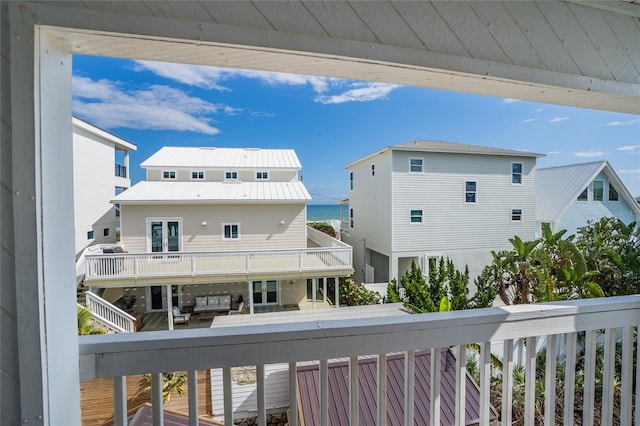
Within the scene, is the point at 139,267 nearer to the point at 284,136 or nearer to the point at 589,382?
the point at 284,136

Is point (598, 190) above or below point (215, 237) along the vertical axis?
above

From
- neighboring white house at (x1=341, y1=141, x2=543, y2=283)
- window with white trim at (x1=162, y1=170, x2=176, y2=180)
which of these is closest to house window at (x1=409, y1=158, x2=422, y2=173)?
neighboring white house at (x1=341, y1=141, x2=543, y2=283)

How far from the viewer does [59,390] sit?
2.04 feet

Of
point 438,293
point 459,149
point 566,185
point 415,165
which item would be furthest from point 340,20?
point 459,149

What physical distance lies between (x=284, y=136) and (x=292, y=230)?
2.41 metres

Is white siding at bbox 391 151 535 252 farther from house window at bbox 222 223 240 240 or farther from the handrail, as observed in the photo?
the handrail

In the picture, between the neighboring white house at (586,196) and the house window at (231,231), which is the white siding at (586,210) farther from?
the house window at (231,231)

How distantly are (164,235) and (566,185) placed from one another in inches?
329

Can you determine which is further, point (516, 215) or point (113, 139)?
point (516, 215)

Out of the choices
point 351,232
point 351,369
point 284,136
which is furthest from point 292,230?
point 351,369

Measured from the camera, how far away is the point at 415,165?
7.59m

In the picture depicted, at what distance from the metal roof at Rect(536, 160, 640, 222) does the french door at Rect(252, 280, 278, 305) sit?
621 cm

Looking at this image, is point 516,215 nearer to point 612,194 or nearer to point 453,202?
point 453,202

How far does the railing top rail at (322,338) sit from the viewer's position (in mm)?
712
